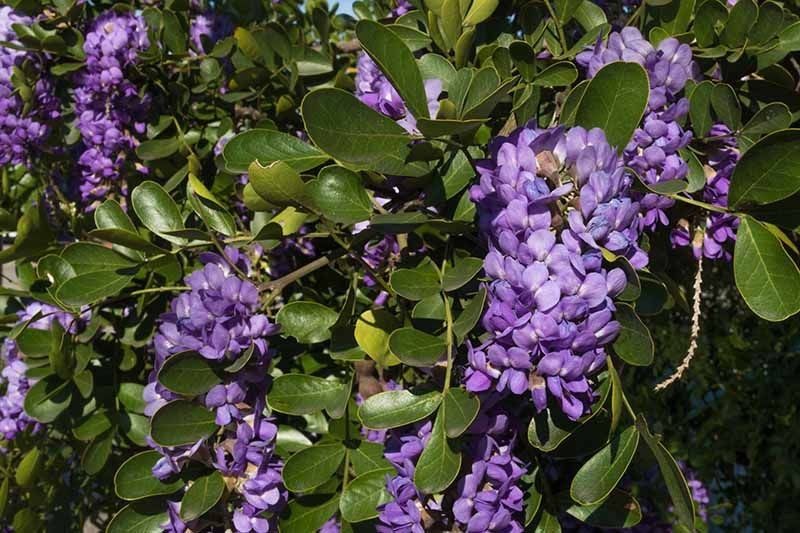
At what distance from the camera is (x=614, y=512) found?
3.11ft

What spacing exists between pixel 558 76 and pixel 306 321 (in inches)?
16.0

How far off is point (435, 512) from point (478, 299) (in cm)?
25

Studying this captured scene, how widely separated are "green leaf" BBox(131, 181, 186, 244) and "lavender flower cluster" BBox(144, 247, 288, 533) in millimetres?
95

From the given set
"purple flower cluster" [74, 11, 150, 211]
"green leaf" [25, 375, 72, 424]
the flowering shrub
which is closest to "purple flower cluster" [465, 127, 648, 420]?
the flowering shrub

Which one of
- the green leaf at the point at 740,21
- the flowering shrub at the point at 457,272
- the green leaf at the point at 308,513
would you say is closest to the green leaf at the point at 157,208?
the flowering shrub at the point at 457,272

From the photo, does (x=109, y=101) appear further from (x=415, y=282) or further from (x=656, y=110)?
(x=656, y=110)

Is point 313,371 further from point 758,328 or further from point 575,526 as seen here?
point 758,328

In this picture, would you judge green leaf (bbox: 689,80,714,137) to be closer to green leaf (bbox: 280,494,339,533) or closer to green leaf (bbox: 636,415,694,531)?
green leaf (bbox: 636,415,694,531)

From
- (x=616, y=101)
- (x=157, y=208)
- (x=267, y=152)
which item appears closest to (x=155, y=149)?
(x=157, y=208)

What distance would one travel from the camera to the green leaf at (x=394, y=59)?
0.74 m

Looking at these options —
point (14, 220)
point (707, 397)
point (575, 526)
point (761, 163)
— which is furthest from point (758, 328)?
point (14, 220)

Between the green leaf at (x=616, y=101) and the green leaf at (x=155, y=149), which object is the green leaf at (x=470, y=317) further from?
the green leaf at (x=155, y=149)

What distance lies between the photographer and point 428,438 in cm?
86

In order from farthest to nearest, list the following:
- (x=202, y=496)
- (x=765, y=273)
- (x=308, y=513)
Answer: (x=308, y=513)
(x=202, y=496)
(x=765, y=273)
